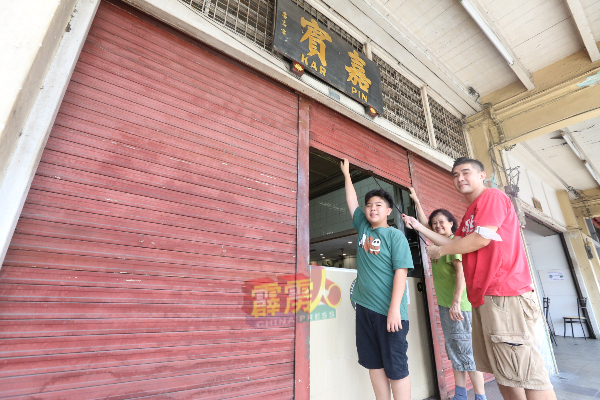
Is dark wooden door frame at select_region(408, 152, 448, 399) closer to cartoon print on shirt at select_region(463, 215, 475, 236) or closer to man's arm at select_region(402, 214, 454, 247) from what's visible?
man's arm at select_region(402, 214, 454, 247)

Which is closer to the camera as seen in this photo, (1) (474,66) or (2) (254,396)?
(2) (254,396)

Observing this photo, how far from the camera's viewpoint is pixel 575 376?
4.17 m

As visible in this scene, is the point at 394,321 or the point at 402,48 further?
the point at 402,48

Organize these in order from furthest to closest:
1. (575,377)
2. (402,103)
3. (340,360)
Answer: (402,103)
(575,377)
(340,360)

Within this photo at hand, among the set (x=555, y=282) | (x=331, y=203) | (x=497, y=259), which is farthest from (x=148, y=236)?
(x=555, y=282)

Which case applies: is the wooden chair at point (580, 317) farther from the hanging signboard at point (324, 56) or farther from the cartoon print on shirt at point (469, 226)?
the cartoon print on shirt at point (469, 226)

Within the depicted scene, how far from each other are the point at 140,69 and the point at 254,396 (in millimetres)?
2461

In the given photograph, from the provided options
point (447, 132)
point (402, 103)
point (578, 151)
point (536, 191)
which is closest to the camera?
point (402, 103)

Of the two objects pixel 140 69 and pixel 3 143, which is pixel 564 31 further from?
pixel 3 143

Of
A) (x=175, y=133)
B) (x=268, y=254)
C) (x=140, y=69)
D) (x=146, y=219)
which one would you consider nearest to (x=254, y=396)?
(x=268, y=254)

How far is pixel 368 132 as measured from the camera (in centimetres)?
357

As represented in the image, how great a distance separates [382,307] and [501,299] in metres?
0.71

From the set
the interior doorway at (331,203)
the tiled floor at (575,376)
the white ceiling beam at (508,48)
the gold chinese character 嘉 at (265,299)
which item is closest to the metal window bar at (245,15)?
the gold chinese character 嘉 at (265,299)

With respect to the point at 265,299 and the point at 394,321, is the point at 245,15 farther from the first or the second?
the point at 394,321
